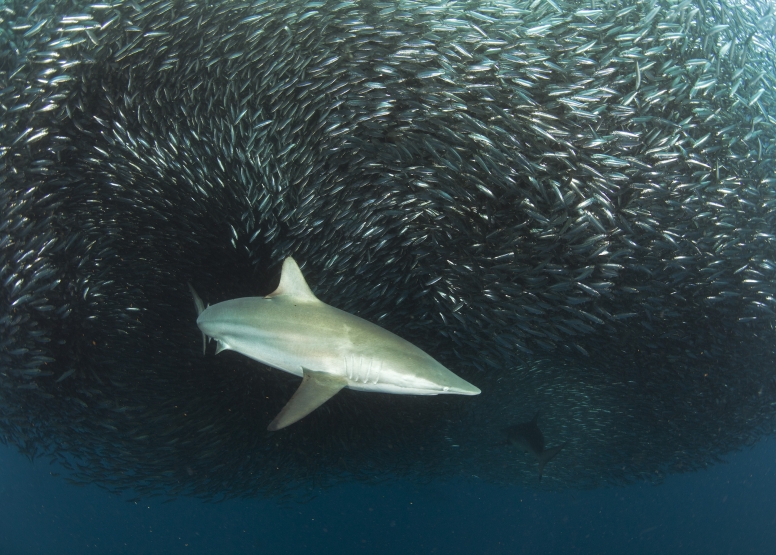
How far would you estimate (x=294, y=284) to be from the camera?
11.0 feet

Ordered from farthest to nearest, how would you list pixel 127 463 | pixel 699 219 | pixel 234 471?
pixel 234 471, pixel 127 463, pixel 699 219

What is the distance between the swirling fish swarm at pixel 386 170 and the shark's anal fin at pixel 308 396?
3053mm

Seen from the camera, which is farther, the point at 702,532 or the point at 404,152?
the point at 702,532

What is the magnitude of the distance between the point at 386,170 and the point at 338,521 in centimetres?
6115

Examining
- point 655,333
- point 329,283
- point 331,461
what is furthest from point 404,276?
point 331,461

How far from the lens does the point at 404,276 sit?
6477mm

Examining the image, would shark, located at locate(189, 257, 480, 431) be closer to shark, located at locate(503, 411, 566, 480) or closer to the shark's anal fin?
the shark's anal fin

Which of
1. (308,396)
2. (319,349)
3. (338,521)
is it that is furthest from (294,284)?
(338,521)

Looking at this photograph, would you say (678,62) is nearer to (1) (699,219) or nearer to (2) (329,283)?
(1) (699,219)

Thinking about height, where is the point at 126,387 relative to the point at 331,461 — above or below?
above

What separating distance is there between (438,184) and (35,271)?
18.8 feet

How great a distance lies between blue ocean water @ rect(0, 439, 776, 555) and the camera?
153 feet

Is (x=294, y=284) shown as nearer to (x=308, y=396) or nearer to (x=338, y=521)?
(x=308, y=396)

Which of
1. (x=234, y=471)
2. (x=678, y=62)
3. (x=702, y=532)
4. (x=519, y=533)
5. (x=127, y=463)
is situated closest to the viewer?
(x=678, y=62)
